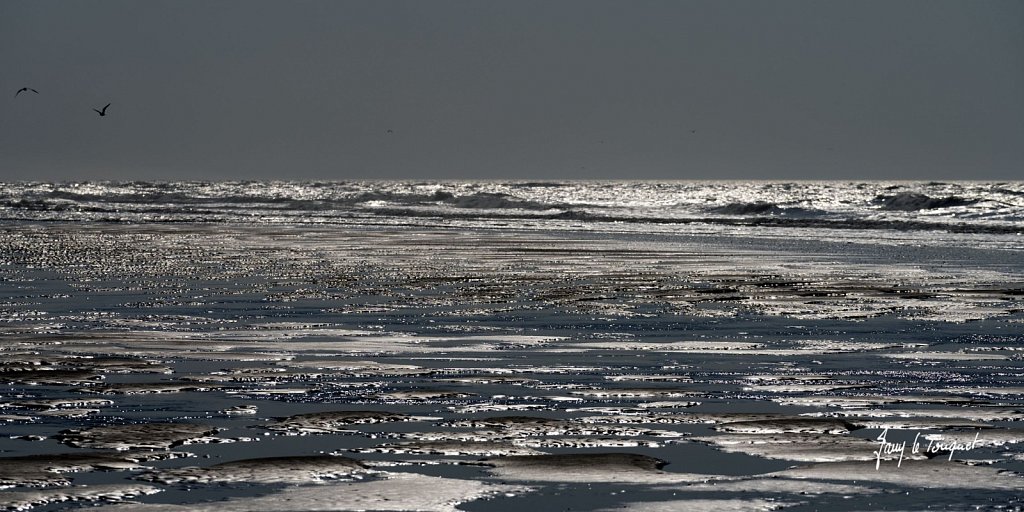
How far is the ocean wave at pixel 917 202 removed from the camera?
60.4 m

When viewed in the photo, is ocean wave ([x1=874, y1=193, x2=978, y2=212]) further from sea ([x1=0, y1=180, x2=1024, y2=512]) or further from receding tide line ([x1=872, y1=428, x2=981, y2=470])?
receding tide line ([x1=872, y1=428, x2=981, y2=470])

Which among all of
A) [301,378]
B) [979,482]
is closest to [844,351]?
[301,378]

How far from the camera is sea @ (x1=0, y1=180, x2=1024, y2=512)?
574 cm

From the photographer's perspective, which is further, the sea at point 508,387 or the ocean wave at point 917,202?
the ocean wave at point 917,202

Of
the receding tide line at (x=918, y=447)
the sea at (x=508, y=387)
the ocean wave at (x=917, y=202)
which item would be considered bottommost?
the sea at (x=508, y=387)

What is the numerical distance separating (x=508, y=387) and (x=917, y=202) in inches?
2307

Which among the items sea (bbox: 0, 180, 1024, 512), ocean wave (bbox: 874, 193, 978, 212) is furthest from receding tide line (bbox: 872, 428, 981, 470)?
ocean wave (bbox: 874, 193, 978, 212)

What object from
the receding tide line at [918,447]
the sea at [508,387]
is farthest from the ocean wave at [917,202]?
the receding tide line at [918,447]

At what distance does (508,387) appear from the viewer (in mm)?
8820

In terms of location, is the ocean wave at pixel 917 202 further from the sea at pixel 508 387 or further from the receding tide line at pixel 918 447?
the receding tide line at pixel 918 447

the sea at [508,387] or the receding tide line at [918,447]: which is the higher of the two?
the receding tide line at [918,447]

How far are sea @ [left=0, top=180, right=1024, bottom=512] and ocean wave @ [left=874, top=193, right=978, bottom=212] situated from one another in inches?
1570

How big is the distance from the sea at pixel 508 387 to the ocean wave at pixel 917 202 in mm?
39888

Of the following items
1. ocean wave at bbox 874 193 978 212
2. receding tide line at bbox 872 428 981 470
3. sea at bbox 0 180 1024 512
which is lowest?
sea at bbox 0 180 1024 512
